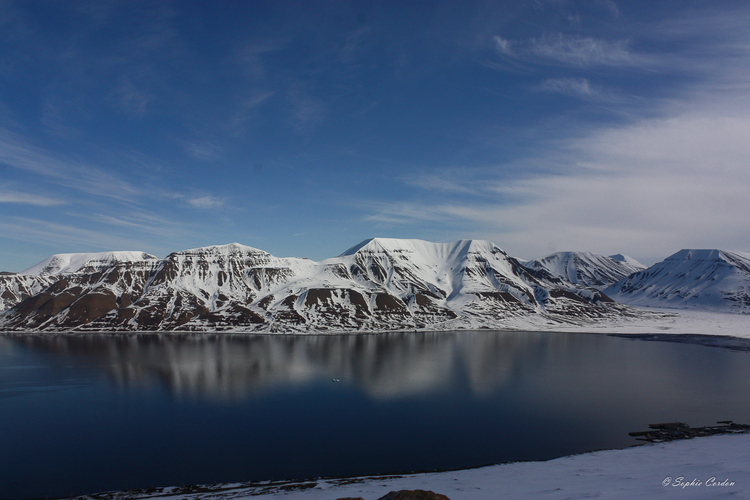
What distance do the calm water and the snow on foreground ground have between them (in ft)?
16.9

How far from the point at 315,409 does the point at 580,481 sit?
39.8 meters

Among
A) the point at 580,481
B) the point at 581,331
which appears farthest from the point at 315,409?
the point at 581,331

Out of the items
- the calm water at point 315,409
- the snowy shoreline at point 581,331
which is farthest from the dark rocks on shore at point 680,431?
the snowy shoreline at point 581,331

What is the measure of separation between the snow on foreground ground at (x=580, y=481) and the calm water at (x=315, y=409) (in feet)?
16.9

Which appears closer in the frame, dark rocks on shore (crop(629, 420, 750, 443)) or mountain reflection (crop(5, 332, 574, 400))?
dark rocks on shore (crop(629, 420, 750, 443))

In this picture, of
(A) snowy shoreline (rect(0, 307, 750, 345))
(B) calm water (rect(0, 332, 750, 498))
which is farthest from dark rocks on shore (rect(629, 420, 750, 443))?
(A) snowy shoreline (rect(0, 307, 750, 345))

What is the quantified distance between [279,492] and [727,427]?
200 feet

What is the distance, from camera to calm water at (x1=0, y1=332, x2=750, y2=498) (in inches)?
1630

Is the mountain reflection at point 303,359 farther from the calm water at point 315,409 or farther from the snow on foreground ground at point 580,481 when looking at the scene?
the snow on foreground ground at point 580,481


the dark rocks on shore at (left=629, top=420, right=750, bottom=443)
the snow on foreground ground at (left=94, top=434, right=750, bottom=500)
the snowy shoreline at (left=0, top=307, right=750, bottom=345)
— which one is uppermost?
the snow on foreground ground at (left=94, top=434, right=750, bottom=500)

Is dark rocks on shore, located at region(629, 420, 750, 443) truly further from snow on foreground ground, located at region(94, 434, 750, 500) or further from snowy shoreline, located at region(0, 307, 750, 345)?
snowy shoreline, located at region(0, 307, 750, 345)

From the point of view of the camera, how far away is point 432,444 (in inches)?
1827

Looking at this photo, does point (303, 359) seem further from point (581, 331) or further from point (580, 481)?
point (581, 331)

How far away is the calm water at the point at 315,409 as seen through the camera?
4141 centimetres
